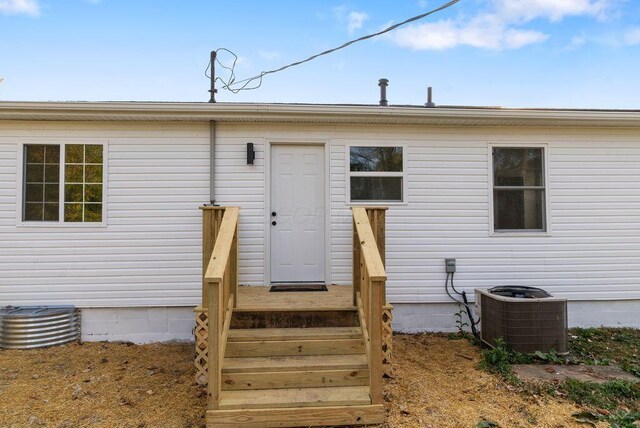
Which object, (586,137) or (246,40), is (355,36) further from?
(586,137)

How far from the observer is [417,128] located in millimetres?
4961

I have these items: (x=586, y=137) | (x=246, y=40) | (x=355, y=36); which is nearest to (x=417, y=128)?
(x=355, y=36)

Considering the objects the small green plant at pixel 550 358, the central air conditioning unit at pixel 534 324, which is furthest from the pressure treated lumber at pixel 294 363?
the small green plant at pixel 550 358

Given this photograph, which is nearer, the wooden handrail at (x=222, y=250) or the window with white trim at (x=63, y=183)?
the wooden handrail at (x=222, y=250)

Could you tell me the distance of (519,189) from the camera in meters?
5.08

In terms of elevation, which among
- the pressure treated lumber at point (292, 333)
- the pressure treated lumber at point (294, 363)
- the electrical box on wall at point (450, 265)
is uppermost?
the electrical box on wall at point (450, 265)

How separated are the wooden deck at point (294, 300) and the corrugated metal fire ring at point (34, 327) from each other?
2.20 meters

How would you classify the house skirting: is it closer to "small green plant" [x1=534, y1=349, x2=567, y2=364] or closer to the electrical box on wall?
the electrical box on wall

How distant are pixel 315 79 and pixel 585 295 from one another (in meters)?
6.50

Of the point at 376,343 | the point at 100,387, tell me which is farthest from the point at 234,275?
the point at 376,343

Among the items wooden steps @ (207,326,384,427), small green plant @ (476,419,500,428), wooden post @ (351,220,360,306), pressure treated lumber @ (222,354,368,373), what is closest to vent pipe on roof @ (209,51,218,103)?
wooden post @ (351,220,360,306)

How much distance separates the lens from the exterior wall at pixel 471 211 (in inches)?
190

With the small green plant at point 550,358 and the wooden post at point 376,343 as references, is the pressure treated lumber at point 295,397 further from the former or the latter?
the small green plant at point 550,358

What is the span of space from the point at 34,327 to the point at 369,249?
4.14 meters
